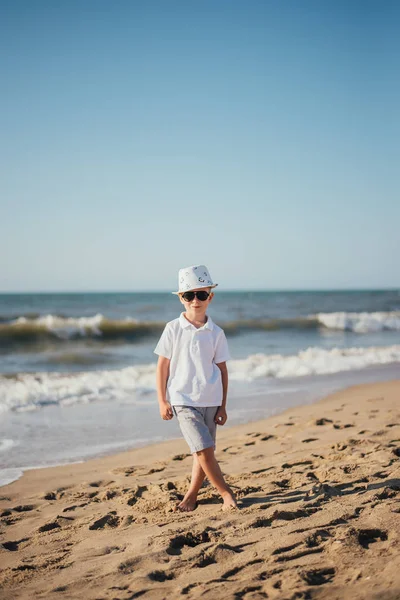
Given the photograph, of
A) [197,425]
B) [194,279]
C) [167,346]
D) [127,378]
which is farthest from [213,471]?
[127,378]

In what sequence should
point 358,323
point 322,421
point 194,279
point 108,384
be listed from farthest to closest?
point 358,323, point 108,384, point 322,421, point 194,279

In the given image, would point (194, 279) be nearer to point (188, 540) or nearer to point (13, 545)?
point (188, 540)

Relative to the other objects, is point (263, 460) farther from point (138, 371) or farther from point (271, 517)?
point (138, 371)

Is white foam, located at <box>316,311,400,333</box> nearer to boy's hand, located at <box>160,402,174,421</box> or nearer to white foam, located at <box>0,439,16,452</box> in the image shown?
white foam, located at <box>0,439,16,452</box>

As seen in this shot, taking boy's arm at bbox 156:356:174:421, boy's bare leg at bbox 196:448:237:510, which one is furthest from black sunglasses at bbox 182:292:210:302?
boy's bare leg at bbox 196:448:237:510

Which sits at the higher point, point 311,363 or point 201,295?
point 201,295

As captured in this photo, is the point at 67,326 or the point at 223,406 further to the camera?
the point at 67,326

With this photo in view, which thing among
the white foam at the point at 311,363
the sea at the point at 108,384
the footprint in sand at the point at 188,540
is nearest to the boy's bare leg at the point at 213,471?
the footprint in sand at the point at 188,540

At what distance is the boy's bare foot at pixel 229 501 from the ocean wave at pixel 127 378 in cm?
489

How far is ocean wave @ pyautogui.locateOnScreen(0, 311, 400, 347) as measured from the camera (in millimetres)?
20484

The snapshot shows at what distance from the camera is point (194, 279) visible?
146 inches

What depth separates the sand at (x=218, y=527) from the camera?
2529 millimetres

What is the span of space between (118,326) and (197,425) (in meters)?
19.6

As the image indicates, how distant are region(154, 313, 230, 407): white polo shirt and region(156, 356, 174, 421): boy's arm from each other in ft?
0.12
